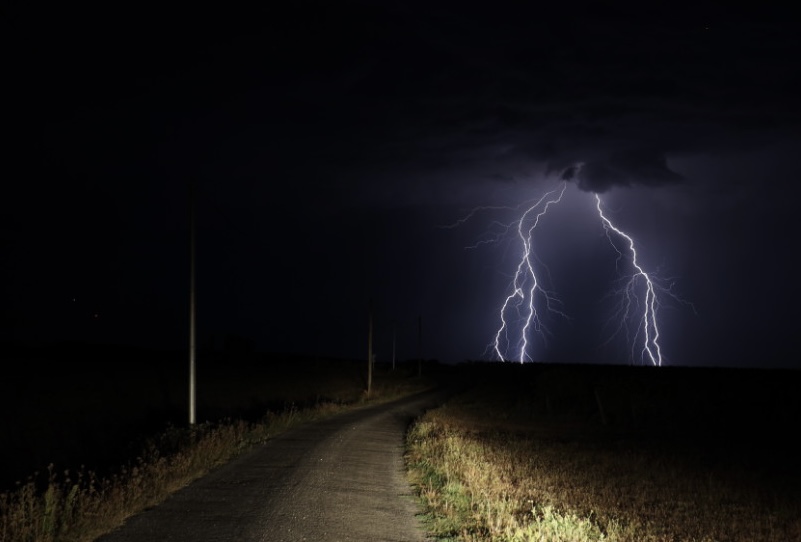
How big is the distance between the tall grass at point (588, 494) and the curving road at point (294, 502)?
0.53m

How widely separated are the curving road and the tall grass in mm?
532

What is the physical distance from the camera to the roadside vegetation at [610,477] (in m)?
8.56

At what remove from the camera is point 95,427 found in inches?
965

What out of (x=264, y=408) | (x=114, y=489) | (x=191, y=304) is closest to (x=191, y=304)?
(x=191, y=304)

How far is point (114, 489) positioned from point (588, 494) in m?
Answer: 7.47

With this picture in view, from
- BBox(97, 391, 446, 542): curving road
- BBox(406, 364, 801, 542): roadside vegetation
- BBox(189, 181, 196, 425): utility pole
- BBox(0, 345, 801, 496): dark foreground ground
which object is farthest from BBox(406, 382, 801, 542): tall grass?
BBox(189, 181, 196, 425): utility pole

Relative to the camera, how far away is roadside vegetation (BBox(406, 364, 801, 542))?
8562mm

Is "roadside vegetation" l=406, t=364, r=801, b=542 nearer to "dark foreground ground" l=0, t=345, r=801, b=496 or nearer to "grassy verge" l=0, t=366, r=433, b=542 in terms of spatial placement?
"dark foreground ground" l=0, t=345, r=801, b=496

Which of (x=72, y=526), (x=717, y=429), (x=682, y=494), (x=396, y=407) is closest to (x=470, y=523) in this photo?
(x=72, y=526)

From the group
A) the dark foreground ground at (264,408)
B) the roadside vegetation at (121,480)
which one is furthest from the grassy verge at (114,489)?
the dark foreground ground at (264,408)

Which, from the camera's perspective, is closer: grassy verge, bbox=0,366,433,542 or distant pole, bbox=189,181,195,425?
grassy verge, bbox=0,366,433,542

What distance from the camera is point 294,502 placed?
30.9ft

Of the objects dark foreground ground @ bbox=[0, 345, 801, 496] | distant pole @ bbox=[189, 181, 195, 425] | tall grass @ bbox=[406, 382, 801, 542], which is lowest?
dark foreground ground @ bbox=[0, 345, 801, 496]

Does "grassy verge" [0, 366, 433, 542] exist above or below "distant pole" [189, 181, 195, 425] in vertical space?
below
